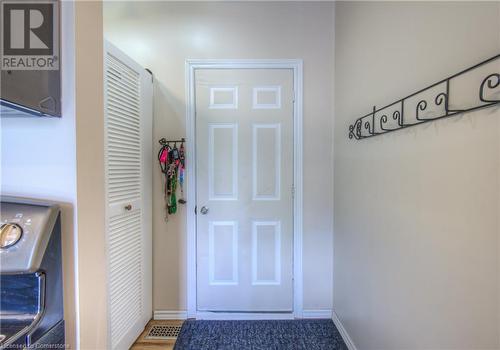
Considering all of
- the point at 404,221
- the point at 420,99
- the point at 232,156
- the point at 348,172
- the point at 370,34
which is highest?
the point at 370,34

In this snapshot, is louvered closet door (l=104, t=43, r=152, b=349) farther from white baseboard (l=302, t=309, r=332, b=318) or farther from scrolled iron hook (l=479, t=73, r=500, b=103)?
scrolled iron hook (l=479, t=73, r=500, b=103)

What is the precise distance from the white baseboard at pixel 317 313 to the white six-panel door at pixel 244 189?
0.16m

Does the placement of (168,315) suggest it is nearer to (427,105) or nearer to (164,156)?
(164,156)

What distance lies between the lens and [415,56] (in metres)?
1.00

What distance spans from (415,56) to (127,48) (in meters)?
2.11

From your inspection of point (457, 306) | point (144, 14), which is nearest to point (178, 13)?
point (144, 14)

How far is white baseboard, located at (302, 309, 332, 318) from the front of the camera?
1974mm

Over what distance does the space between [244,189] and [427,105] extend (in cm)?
137

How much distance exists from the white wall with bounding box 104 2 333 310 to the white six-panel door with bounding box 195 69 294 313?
16 centimetres

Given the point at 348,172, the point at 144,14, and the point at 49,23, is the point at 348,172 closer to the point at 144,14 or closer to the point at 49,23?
the point at 49,23

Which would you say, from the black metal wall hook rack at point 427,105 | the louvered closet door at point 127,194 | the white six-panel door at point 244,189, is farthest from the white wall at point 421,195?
the louvered closet door at point 127,194

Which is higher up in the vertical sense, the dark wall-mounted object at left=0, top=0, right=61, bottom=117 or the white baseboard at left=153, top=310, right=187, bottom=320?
the dark wall-mounted object at left=0, top=0, right=61, bottom=117

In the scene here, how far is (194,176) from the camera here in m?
1.96

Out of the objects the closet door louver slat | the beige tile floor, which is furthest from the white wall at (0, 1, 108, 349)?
the beige tile floor
